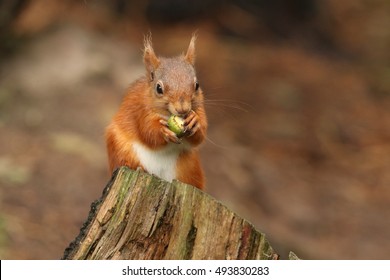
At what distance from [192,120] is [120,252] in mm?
907

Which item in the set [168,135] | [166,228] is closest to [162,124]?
[168,135]

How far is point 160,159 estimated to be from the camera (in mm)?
4812

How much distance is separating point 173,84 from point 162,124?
0.73 ft

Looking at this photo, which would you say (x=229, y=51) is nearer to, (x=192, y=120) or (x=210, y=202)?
(x=192, y=120)

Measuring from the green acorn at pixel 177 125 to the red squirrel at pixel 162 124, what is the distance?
0.02 meters

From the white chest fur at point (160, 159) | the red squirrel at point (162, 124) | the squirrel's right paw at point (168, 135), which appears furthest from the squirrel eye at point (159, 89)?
the white chest fur at point (160, 159)

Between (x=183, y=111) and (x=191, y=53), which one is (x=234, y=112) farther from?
(x=183, y=111)

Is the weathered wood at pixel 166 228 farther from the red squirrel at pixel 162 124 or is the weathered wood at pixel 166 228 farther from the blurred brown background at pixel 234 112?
the blurred brown background at pixel 234 112

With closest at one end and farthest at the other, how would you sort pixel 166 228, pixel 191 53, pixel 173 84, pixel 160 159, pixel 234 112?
pixel 166 228
pixel 173 84
pixel 160 159
pixel 191 53
pixel 234 112

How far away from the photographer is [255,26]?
11.3 meters

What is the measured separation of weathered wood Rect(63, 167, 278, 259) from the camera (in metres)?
3.86

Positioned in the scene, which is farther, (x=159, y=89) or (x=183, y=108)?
(x=159, y=89)

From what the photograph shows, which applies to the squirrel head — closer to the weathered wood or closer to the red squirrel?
the red squirrel

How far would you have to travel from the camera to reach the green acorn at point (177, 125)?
14.8 feet
